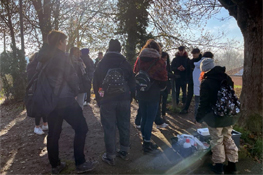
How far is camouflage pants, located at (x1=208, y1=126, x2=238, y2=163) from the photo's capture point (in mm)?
3180

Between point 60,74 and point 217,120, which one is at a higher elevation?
point 60,74

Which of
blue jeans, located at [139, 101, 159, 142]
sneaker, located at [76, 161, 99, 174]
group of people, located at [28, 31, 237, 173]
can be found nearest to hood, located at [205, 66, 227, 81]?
group of people, located at [28, 31, 237, 173]

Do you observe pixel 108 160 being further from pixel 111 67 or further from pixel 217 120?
pixel 217 120

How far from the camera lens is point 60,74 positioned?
2.91 m

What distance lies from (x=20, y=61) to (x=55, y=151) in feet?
28.6

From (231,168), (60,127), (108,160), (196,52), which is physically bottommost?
(231,168)

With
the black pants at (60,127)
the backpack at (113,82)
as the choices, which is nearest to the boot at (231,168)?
the backpack at (113,82)

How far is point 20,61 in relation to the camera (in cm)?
1023

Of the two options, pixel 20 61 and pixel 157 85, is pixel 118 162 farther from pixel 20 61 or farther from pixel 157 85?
pixel 20 61

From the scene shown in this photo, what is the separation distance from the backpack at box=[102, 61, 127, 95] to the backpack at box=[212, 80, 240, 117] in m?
1.47

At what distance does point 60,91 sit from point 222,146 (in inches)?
102

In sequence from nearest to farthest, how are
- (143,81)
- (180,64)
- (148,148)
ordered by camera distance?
(143,81) < (148,148) < (180,64)

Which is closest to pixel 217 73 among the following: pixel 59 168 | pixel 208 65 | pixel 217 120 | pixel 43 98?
→ pixel 208 65

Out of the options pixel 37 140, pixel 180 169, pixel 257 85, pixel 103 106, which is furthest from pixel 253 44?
pixel 37 140
